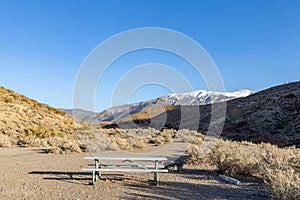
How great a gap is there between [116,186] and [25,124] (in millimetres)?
19565

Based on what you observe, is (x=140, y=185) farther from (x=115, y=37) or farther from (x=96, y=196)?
(x=115, y=37)

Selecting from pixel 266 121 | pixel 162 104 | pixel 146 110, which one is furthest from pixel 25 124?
pixel 162 104

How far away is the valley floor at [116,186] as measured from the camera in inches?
244

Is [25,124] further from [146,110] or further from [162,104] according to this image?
[162,104]

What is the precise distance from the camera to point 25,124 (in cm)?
2455

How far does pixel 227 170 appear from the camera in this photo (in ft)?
27.8

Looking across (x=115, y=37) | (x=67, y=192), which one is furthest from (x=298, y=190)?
(x=115, y=37)

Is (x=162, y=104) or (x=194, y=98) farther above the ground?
(x=194, y=98)

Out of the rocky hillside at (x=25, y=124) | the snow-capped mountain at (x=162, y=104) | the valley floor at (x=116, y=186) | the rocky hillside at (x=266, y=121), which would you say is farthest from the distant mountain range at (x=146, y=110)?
the valley floor at (x=116, y=186)

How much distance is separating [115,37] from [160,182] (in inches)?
420

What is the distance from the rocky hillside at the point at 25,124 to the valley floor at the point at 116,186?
9.22m

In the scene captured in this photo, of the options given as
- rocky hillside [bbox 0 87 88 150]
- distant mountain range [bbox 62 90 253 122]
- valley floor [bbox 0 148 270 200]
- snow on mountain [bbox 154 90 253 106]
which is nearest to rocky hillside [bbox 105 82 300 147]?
snow on mountain [bbox 154 90 253 106]

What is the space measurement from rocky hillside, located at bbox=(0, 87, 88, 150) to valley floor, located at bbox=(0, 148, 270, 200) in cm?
922

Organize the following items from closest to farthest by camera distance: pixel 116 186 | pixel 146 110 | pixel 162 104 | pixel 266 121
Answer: pixel 116 186
pixel 266 121
pixel 146 110
pixel 162 104
